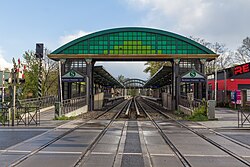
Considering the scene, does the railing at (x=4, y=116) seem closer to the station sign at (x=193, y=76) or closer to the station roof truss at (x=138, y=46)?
the station roof truss at (x=138, y=46)

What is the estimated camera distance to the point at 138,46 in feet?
115

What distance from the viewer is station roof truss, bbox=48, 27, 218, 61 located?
34812 mm

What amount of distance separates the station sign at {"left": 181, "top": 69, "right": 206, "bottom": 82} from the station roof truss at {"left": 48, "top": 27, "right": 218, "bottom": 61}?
229 cm

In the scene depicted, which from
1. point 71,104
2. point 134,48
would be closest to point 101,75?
point 134,48

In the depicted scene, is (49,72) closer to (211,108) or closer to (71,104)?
(71,104)

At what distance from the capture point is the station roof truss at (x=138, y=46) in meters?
34.8

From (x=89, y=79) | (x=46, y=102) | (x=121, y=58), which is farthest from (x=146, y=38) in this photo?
(x=46, y=102)

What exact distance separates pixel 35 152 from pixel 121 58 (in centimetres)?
2615

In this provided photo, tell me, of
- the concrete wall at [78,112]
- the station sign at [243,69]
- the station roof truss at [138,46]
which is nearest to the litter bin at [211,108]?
the station sign at [243,69]

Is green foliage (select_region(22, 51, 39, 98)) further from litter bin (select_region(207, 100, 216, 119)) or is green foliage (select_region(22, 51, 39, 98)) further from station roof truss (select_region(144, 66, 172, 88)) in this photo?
litter bin (select_region(207, 100, 216, 119))

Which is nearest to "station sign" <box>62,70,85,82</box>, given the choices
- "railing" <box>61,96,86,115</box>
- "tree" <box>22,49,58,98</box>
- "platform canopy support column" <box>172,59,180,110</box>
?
"railing" <box>61,96,86,115</box>

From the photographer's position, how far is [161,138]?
13695 millimetres

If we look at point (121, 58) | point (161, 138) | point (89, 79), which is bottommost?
point (161, 138)

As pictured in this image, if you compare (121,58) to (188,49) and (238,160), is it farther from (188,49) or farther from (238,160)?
(238,160)
